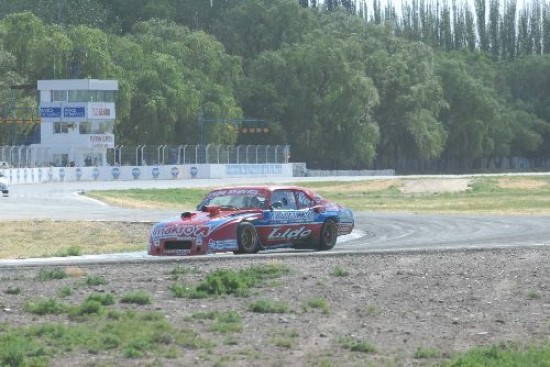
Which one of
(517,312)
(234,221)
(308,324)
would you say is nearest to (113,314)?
(308,324)

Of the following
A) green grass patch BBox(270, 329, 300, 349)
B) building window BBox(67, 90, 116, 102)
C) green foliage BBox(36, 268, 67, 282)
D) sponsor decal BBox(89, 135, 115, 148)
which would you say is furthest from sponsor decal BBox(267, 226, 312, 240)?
building window BBox(67, 90, 116, 102)

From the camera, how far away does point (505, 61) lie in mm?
182000

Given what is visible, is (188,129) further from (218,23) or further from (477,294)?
(477,294)

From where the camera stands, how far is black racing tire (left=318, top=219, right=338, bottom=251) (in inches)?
1104

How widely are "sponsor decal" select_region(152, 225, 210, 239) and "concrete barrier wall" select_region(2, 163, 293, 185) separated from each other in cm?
5569

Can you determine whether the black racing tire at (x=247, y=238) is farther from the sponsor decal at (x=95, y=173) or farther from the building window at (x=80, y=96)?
the building window at (x=80, y=96)

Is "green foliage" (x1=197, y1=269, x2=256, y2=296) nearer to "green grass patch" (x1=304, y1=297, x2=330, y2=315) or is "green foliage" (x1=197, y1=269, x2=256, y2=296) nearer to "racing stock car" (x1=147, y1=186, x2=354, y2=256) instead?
"green grass patch" (x1=304, y1=297, x2=330, y2=315)

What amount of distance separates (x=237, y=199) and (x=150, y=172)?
6820cm

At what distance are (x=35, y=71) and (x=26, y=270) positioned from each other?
3825 inches

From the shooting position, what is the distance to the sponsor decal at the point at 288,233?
26.8 metres

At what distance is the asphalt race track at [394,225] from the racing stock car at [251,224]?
783 mm

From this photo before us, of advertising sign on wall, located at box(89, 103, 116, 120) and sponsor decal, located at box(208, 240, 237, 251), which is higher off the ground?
advertising sign on wall, located at box(89, 103, 116, 120)

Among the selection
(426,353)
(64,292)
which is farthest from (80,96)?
(426,353)

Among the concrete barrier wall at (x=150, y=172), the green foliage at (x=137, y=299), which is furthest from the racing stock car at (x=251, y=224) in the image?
the concrete barrier wall at (x=150, y=172)
